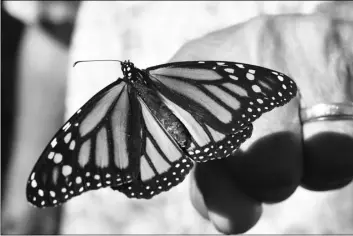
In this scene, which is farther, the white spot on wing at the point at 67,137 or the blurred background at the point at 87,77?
the blurred background at the point at 87,77

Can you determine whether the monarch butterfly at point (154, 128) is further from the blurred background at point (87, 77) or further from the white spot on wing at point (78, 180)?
the blurred background at point (87, 77)

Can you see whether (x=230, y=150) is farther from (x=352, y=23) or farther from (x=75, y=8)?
(x=75, y=8)

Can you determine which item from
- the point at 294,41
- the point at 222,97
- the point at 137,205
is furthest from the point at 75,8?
the point at 222,97

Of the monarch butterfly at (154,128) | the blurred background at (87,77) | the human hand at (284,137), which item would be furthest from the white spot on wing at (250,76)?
the blurred background at (87,77)

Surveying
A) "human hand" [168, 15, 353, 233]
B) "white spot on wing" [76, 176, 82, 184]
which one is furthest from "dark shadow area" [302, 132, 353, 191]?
"white spot on wing" [76, 176, 82, 184]

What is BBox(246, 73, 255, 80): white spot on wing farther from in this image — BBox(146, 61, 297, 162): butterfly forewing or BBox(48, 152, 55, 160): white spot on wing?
BBox(48, 152, 55, 160): white spot on wing
